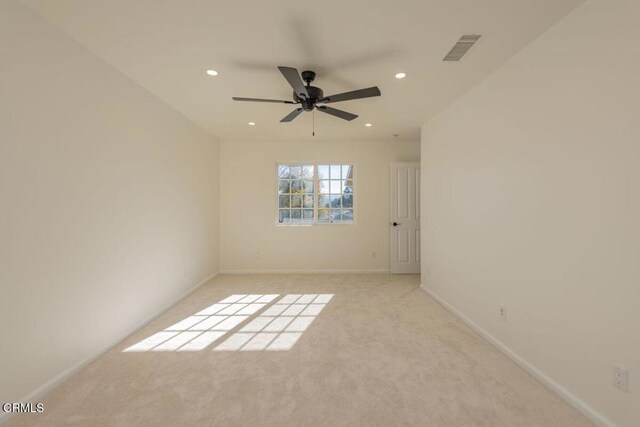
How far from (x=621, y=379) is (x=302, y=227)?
4274 millimetres

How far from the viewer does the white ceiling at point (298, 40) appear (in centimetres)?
174

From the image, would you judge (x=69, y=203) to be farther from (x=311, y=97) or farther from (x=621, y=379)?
(x=621, y=379)

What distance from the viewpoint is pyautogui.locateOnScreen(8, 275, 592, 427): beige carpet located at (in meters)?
1.62

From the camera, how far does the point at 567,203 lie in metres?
1.78

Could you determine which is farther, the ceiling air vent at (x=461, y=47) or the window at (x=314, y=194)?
the window at (x=314, y=194)

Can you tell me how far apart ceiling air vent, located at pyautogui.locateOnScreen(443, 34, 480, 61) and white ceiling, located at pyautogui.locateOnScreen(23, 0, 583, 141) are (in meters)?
0.05

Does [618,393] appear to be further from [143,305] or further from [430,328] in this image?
[143,305]

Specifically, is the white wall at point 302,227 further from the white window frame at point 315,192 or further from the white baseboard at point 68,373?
the white baseboard at point 68,373

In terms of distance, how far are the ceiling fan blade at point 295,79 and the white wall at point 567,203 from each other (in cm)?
180

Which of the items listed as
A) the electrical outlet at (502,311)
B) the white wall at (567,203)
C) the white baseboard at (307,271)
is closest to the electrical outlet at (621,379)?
the white wall at (567,203)

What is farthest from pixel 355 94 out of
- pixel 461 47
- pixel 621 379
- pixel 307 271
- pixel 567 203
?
pixel 307 271

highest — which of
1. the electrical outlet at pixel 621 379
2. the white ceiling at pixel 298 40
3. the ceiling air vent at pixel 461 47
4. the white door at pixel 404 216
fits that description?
the white ceiling at pixel 298 40

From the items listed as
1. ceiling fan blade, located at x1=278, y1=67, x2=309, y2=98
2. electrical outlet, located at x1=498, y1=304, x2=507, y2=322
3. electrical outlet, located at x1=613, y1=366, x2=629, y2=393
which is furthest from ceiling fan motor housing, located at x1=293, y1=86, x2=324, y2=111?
electrical outlet, located at x1=613, y1=366, x2=629, y2=393

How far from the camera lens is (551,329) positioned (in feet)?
6.25
